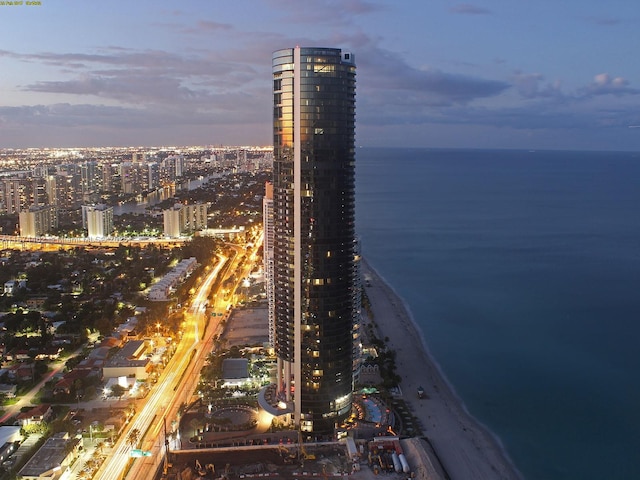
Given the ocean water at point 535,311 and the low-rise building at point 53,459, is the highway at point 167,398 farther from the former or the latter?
the ocean water at point 535,311

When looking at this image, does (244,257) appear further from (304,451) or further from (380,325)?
(304,451)

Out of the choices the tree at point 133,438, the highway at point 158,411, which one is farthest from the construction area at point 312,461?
the tree at point 133,438

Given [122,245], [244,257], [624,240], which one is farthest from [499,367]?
[122,245]

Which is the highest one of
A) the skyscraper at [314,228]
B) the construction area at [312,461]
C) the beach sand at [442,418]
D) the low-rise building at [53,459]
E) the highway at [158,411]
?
the skyscraper at [314,228]

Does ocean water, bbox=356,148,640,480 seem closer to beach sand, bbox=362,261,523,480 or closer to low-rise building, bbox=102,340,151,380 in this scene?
beach sand, bbox=362,261,523,480

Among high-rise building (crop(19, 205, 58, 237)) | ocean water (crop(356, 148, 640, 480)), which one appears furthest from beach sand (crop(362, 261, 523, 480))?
high-rise building (crop(19, 205, 58, 237))

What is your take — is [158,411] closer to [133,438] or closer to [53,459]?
[133,438]
